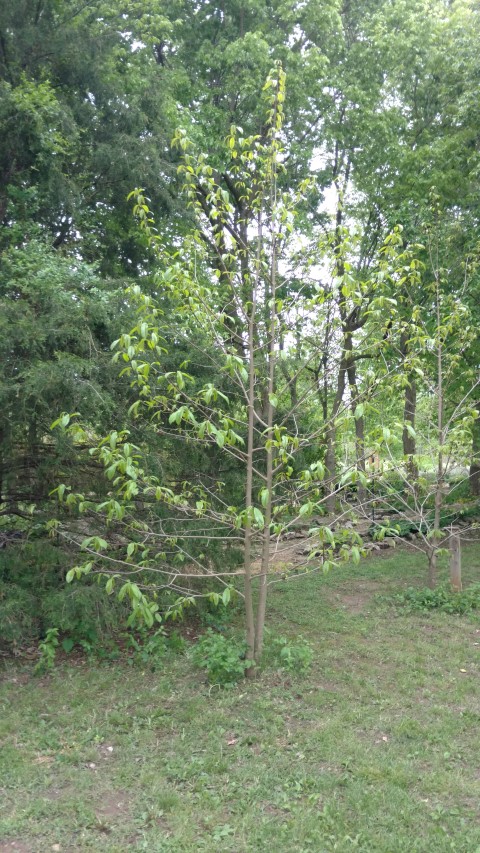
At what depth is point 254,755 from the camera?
12.3ft

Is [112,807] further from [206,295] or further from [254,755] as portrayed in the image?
[206,295]

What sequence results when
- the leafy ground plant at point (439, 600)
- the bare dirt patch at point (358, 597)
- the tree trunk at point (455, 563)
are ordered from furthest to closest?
the tree trunk at point (455, 563), the bare dirt patch at point (358, 597), the leafy ground plant at point (439, 600)

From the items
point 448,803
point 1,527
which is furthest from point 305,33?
point 448,803

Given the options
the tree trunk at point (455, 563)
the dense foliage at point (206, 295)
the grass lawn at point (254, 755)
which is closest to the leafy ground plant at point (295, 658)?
the grass lawn at point (254, 755)

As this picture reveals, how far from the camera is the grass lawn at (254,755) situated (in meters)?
3.05

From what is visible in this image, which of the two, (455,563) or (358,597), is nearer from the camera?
(455,563)

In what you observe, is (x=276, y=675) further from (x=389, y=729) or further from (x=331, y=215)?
(x=331, y=215)

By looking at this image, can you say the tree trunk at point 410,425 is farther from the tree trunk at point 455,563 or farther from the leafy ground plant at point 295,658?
the leafy ground plant at point 295,658

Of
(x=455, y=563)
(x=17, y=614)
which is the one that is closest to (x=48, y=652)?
(x=17, y=614)

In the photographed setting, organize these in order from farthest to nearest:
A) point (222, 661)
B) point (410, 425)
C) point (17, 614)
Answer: point (17, 614), point (222, 661), point (410, 425)

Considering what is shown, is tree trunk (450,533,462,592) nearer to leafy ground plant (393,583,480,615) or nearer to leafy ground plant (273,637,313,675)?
→ leafy ground plant (393,583,480,615)

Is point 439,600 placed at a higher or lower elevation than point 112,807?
higher

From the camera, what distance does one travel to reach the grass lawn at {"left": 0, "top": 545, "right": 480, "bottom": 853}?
3.05 meters

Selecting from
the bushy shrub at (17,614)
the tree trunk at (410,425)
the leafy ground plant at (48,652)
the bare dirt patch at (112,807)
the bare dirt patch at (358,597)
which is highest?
the tree trunk at (410,425)
